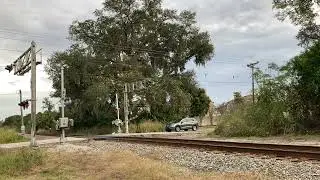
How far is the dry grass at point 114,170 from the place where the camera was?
13.1m

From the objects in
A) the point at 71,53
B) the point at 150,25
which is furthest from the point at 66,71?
the point at 150,25

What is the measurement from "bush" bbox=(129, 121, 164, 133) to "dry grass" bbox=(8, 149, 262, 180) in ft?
126

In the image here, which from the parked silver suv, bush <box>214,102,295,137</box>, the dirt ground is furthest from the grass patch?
the dirt ground

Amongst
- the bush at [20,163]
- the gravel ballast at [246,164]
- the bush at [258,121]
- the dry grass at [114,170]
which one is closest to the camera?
A: the dry grass at [114,170]

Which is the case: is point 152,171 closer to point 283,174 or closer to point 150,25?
point 283,174

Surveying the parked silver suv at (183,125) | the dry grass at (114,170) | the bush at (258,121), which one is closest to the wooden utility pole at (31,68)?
the bush at (258,121)

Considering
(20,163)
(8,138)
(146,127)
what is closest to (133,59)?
(146,127)

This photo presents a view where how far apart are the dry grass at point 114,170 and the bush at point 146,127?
126 ft

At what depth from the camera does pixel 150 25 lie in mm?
64938

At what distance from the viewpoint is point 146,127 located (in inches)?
2335

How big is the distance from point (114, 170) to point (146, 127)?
44212 millimetres

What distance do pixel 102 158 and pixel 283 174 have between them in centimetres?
787

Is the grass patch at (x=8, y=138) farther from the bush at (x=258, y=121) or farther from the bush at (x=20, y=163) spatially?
the bush at (x=20, y=163)

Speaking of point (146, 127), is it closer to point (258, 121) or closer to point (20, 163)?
point (258, 121)
